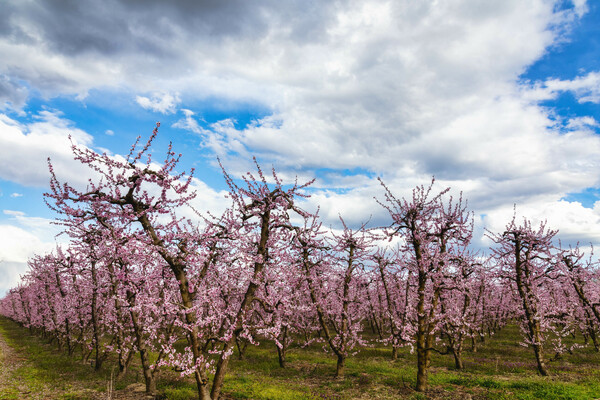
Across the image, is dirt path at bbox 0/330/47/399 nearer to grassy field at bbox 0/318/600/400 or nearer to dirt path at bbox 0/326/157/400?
dirt path at bbox 0/326/157/400

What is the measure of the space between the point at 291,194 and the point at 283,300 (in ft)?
12.5

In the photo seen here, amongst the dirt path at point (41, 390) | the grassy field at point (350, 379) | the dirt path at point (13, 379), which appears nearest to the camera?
the grassy field at point (350, 379)

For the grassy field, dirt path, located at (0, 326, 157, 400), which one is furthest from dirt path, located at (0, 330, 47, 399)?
the grassy field

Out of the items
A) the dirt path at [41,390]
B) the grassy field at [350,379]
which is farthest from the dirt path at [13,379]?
the grassy field at [350,379]

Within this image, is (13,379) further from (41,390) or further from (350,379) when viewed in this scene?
(350,379)

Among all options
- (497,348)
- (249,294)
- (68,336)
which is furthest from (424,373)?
(68,336)

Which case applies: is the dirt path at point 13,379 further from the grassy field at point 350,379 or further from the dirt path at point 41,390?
the grassy field at point 350,379

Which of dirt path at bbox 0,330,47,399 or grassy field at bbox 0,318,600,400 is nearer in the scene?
grassy field at bbox 0,318,600,400

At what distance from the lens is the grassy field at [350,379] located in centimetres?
1433

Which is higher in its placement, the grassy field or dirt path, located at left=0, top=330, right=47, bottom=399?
the grassy field

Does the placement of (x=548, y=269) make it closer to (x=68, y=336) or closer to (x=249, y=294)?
(x=249, y=294)

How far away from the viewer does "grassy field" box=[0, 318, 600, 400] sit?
14328mm

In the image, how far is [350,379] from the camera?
56.5 ft

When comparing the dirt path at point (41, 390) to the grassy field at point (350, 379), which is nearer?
the grassy field at point (350, 379)
